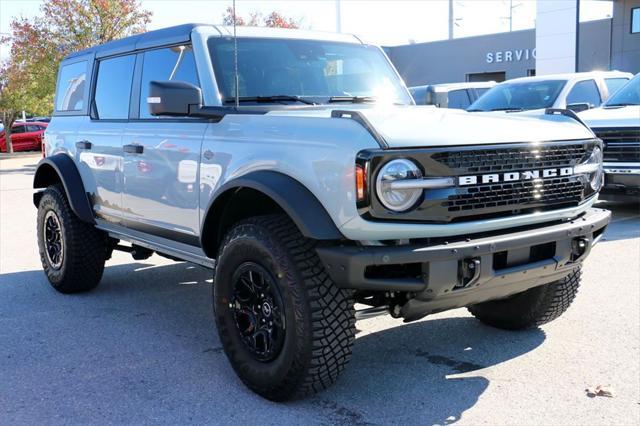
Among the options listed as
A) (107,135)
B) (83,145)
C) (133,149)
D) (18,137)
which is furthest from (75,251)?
(18,137)

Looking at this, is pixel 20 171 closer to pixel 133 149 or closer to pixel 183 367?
pixel 133 149

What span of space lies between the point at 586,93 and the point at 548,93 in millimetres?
761

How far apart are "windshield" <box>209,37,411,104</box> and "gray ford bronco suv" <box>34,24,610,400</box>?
0.04 feet

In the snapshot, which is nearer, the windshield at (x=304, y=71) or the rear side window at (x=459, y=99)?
the windshield at (x=304, y=71)

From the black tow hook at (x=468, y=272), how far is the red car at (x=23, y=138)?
31.7 m

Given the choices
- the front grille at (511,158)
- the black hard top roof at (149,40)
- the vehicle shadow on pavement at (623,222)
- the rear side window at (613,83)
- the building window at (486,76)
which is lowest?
the vehicle shadow on pavement at (623,222)

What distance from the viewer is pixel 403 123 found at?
11.1 feet

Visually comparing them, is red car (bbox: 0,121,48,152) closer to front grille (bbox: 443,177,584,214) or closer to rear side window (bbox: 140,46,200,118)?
rear side window (bbox: 140,46,200,118)

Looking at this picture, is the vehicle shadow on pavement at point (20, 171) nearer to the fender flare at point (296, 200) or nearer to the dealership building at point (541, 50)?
the dealership building at point (541, 50)

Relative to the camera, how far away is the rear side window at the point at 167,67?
4.59 m

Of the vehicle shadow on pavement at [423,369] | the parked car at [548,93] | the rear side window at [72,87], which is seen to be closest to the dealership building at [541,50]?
the parked car at [548,93]

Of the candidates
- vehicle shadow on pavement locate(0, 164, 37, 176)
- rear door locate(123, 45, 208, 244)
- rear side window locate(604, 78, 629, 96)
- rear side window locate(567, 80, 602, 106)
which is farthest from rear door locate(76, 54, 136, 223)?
vehicle shadow on pavement locate(0, 164, 37, 176)

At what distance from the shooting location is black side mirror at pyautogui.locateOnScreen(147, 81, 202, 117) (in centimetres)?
391

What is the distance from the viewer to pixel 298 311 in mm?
3398
